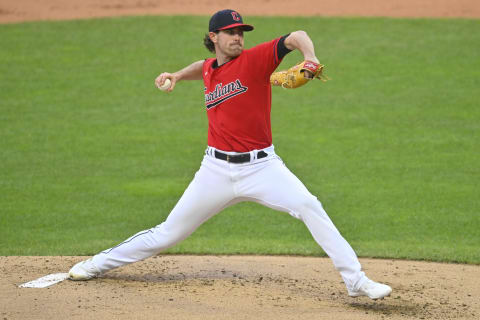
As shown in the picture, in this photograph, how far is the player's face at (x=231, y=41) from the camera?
5363 millimetres

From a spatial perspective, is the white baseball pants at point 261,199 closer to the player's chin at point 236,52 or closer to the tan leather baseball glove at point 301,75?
the tan leather baseball glove at point 301,75

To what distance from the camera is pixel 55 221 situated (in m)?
8.66

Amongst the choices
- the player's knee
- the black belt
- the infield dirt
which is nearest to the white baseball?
the black belt

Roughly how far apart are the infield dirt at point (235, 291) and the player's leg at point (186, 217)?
0.74ft

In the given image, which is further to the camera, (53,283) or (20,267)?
(20,267)

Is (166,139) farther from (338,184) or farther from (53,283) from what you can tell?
(53,283)

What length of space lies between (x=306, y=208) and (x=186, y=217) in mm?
946

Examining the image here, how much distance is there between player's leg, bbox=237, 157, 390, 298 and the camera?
5.29 m

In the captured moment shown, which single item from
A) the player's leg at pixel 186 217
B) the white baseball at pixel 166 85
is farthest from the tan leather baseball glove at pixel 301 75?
the white baseball at pixel 166 85

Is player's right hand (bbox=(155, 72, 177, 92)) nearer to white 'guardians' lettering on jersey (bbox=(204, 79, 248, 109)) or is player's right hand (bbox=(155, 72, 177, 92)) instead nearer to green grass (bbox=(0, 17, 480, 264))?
white 'guardians' lettering on jersey (bbox=(204, 79, 248, 109))

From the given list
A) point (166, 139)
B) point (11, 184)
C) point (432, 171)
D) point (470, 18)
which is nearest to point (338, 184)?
point (432, 171)

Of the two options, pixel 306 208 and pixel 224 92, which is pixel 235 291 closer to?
pixel 306 208

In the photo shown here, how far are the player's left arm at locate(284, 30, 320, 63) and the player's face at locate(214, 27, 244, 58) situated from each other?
18.2 inches

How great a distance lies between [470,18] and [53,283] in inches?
550
